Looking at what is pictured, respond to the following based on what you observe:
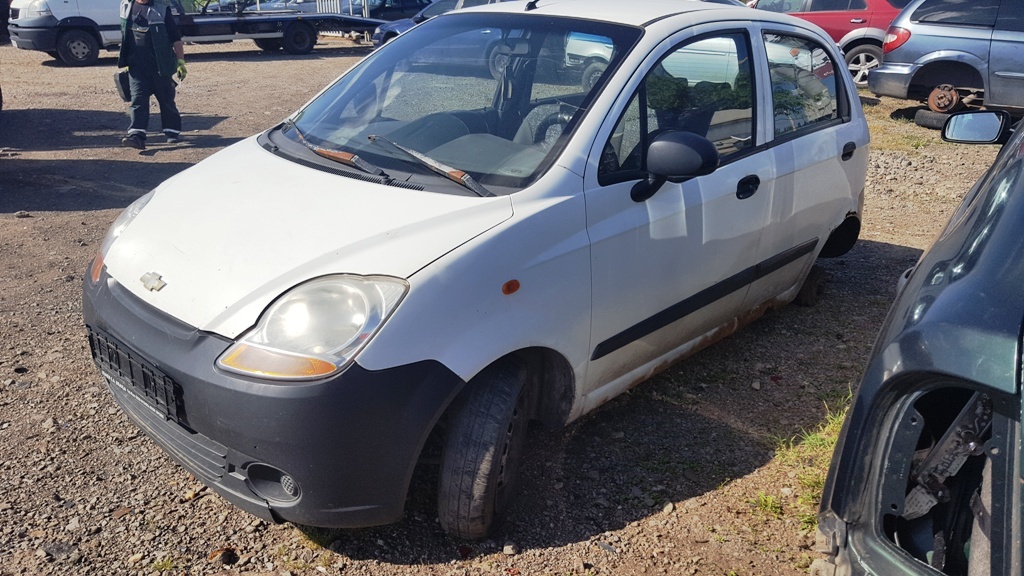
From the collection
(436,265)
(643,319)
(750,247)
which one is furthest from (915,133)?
(436,265)

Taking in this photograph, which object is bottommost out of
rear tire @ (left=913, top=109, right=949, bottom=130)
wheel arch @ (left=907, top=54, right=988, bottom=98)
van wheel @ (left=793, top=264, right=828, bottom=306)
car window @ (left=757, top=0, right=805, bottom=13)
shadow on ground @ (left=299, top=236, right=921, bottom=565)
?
shadow on ground @ (left=299, top=236, right=921, bottom=565)

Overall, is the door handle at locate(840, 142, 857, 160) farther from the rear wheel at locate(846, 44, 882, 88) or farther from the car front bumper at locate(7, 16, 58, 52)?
the car front bumper at locate(7, 16, 58, 52)

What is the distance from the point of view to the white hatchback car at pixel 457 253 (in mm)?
2547

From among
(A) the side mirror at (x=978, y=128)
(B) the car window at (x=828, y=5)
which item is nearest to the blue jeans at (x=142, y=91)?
(A) the side mirror at (x=978, y=128)

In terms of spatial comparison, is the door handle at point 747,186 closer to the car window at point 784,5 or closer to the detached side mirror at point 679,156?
the detached side mirror at point 679,156

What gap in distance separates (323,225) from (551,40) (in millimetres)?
1369

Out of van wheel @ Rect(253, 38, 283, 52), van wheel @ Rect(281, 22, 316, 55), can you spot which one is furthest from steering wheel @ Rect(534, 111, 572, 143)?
van wheel @ Rect(253, 38, 283, 52)

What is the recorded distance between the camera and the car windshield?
3.20m

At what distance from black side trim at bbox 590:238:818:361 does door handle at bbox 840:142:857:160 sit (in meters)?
0.47

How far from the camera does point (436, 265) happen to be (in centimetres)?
263

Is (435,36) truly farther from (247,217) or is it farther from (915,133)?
(915,133)

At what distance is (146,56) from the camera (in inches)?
353

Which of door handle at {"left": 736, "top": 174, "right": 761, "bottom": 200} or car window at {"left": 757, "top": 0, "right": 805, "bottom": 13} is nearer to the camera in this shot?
door handle at {"left": 736, "top": 174, "right": 761, "bottom": 200}

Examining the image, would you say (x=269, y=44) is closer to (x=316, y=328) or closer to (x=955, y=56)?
(x=955, y=56)
